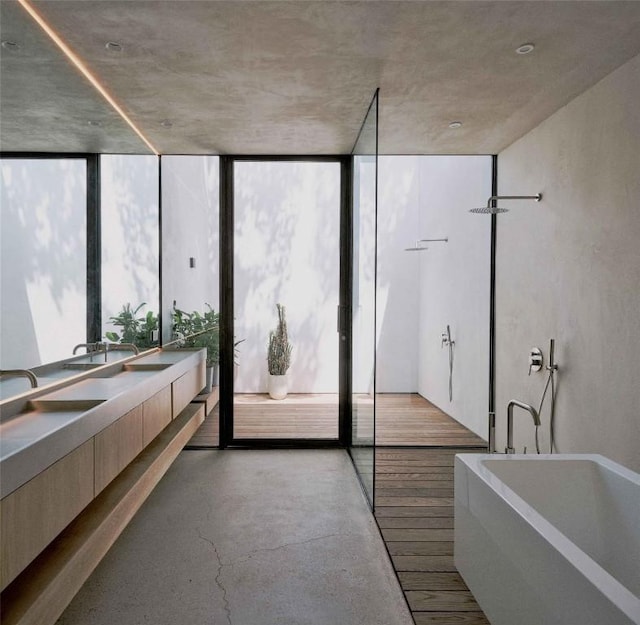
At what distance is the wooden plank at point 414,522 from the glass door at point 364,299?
188 mm

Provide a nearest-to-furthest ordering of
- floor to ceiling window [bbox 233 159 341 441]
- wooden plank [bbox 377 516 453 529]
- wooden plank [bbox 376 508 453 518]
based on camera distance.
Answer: wooden plank [bbox 377 516 453 529] < wooden plank [bbox 376 508 453 518] < floor to ceiling window [bbox 233 159 341 441]

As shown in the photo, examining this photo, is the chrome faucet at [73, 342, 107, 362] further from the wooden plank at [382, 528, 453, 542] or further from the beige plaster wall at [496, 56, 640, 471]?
the beige plaster wall at [496, 56, 640, 471]

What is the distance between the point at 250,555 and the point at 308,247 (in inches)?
98.8

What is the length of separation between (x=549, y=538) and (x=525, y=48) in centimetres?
203

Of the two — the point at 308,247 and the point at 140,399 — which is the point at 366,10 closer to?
the point at 140,399

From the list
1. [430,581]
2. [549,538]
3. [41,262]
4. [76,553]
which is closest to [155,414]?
[41,262]

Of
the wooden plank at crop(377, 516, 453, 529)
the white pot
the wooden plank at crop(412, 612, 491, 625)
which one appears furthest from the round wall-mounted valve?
the white pot

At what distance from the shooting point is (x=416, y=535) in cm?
287

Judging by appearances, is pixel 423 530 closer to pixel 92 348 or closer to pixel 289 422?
pixel 289 422

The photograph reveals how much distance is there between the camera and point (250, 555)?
2.66 meters

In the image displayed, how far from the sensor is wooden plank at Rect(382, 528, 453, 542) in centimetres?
282

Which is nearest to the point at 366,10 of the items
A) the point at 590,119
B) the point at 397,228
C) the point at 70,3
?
the point at 70,3

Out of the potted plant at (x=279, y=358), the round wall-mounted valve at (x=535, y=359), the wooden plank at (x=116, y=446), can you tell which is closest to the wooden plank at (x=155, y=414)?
the wooden plank at (x=116, y=446)

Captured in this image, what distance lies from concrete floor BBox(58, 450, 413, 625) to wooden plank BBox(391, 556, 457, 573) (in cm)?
6
